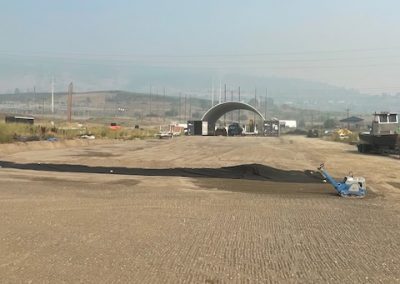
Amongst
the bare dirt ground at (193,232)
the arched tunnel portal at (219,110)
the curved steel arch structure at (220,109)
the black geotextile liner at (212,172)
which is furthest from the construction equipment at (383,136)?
the curved steel arch structure at (220,109)

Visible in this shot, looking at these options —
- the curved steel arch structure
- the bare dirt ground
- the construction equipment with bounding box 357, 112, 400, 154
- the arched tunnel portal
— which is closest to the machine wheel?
the construction equipment with bounding box 357, 112, 400, 154

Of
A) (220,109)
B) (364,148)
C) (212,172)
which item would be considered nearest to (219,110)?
(220,109)

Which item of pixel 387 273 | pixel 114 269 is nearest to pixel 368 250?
pixel 387 273

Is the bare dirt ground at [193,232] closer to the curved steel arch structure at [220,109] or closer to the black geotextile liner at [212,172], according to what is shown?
the black geotextile liner at [212,172]

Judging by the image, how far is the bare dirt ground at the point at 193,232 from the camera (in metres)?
7.12

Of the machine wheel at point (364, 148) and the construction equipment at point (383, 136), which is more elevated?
the construction equipment at point (383, 136)

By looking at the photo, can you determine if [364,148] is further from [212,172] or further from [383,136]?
[212,172]

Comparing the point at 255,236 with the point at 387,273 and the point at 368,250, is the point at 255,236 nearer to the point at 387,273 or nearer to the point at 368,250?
the point at 368,250

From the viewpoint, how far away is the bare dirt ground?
7121mm

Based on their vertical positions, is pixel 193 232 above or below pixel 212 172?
below

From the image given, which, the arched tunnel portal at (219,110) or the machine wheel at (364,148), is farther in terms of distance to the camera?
the arched tunnel portal at (219,110)

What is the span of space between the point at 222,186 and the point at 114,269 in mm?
11406

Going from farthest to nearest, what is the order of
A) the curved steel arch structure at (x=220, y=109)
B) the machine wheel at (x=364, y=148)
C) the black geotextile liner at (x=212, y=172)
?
1. the curved steel arch structure at (x=220, y=109)
2. the machine wheel at (x=364, y=148)
3. the black geotextile liner at (x=212, y=172)

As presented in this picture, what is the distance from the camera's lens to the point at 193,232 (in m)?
9.76
